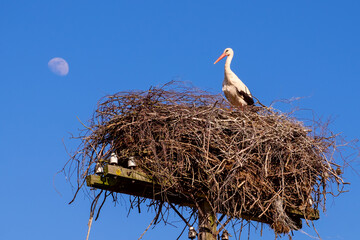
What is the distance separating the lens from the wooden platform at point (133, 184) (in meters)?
6.20

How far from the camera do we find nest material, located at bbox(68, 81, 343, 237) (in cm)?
651

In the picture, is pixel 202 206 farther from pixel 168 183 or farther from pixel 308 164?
pixel 308 164

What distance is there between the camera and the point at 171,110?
22.7 ft

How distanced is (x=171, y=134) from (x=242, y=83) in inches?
133

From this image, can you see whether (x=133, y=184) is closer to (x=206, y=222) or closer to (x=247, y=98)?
(x=206, y=222)

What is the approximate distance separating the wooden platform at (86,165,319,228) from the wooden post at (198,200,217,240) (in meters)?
0.17

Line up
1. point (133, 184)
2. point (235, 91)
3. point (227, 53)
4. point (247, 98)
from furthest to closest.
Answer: point (227, 53) → point (235, 91) → point (247, 98) → point (133, 184)

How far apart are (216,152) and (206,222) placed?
0.80 meters

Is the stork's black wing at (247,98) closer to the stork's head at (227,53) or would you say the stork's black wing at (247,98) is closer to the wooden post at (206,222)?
the stork's head at (227,53)

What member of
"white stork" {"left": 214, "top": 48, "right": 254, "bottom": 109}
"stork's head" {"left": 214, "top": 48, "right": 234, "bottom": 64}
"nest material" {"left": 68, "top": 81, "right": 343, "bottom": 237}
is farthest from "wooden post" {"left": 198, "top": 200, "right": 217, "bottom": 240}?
"stork's head" {"left": 214, "top": 48, "right": 234, "bottom": 64}

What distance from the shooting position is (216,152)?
22.4 feet

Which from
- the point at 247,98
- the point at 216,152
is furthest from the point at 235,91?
the point at 216,152

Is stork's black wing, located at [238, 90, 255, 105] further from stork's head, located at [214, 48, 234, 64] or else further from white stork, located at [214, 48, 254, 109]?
stork's head, located at [214, 48, 234, 64]

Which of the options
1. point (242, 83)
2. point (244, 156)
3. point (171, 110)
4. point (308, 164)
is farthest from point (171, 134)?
point (242, 83)
